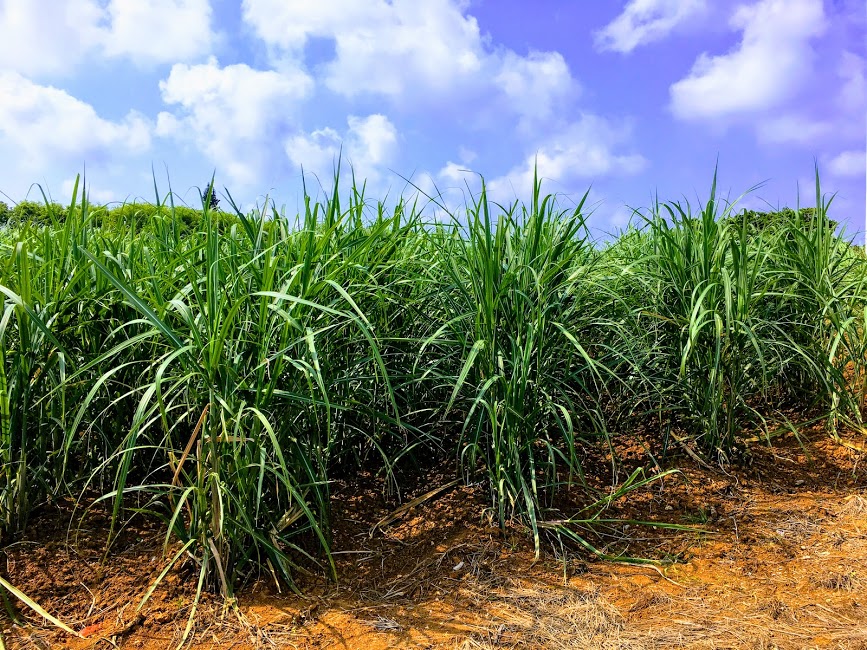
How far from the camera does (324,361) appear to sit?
238 cm

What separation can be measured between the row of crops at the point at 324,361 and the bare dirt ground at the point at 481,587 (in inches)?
5.1

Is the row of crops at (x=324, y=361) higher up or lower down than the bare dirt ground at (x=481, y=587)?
higher up

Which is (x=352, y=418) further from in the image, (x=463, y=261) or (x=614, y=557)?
(x=614, y=557)

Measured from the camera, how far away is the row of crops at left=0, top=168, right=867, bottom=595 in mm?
2160

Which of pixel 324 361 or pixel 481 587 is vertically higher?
pixel 324 361

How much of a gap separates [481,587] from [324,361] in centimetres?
95

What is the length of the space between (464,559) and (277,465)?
0.79 metres

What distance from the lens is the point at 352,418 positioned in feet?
9.12

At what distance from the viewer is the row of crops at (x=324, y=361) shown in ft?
7.09

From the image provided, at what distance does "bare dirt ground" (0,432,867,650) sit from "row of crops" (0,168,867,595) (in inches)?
5.1

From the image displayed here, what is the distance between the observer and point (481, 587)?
7.88 ft

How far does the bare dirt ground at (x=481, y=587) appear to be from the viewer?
2.17 m

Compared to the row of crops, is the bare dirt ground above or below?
below

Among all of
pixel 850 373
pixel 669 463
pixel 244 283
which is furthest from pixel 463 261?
pixel 850 373
